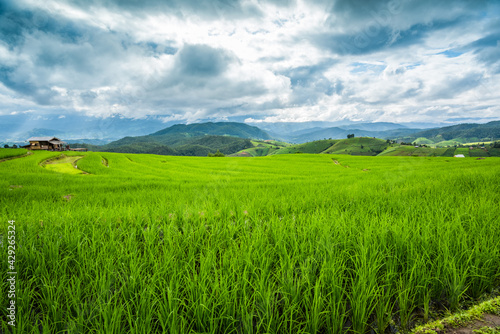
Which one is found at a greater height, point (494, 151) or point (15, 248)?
point (15, 248)

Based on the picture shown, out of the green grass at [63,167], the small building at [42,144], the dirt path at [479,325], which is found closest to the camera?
the dirt path at [479,325]

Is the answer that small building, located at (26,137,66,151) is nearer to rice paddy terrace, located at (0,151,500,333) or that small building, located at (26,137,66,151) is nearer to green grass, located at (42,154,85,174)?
green grass, located at (42,154,85,174)

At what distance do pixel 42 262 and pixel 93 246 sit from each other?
1.89ft

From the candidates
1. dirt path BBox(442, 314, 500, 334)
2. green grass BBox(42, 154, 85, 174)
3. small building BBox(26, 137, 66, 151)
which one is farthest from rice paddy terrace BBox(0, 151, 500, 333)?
small building BBox(26, 137, 66, 151)

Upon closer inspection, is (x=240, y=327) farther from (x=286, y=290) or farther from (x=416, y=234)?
(x=416, y=234)

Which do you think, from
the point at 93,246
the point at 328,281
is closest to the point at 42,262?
the point at 93,246

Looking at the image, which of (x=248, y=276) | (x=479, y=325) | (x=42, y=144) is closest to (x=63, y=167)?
(x=248, y=276)

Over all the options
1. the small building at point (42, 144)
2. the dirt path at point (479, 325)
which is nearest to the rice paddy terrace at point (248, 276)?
the dirt path at point (479, 325)

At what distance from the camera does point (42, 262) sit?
111 inches

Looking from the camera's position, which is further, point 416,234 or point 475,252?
point 416,234

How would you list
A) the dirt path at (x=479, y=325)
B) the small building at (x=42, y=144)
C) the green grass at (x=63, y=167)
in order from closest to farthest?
the dirt path at (x=479, y=325), the green grass at (x=63, y=167), the small building at (x=42, y=144)

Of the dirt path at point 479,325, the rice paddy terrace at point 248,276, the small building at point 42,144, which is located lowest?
the dirt path at point 479,325

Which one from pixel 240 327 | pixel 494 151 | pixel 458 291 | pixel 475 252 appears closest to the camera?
pixel 240 327

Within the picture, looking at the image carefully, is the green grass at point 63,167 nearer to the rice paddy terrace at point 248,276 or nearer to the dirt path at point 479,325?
the rice paddy terrace at point 248,276
